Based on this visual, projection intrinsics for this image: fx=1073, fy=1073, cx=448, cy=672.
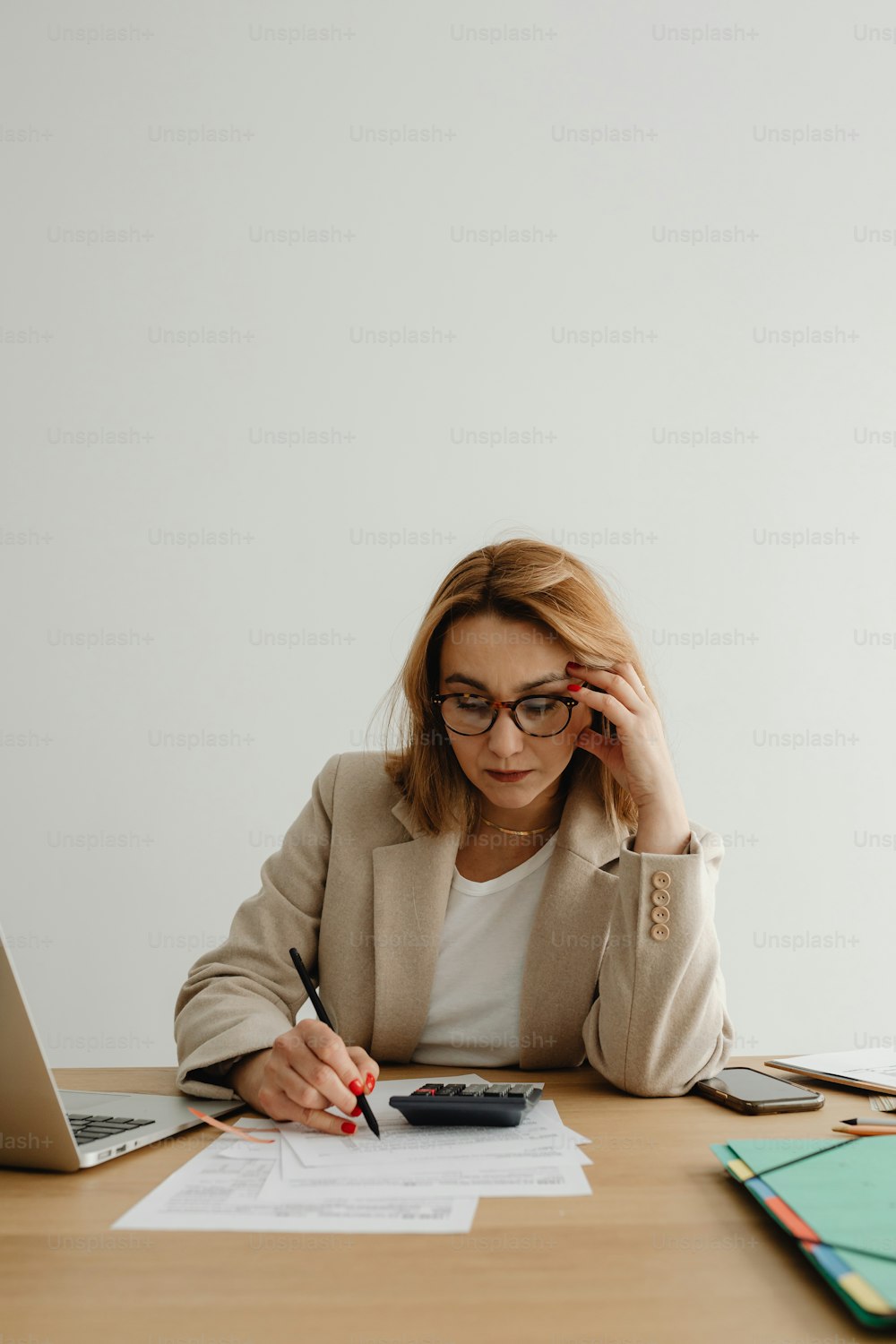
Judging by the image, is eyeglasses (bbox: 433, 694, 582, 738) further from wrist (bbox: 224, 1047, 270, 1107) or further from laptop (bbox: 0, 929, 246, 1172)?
laptop (bbox: 0, 929, 246, 1172)

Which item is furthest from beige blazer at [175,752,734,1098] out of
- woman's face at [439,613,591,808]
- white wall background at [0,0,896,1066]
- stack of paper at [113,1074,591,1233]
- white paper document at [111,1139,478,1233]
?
white wall background at [0,0,896,1066]

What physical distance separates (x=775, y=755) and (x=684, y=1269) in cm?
219

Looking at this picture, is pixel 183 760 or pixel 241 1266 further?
pixel 183 760

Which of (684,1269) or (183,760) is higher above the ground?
(183,760)

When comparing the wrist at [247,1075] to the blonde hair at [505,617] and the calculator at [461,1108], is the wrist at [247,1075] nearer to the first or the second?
the calculator at [461,1108]

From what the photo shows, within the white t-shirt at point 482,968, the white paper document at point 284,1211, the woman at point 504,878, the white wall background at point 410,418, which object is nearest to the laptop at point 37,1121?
the white paper document at point 284,1211

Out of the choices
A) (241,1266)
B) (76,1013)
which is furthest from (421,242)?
(241,1266)

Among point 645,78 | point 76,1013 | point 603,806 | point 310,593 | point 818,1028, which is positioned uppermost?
point 645,78

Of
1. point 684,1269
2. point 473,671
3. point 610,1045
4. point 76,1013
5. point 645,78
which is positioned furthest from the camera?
point 645,78

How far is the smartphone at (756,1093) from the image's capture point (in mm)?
1227

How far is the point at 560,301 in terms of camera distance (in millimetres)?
2885

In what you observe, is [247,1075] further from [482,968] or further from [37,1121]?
[482,968]

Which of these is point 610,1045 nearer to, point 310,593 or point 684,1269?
point 684,1269

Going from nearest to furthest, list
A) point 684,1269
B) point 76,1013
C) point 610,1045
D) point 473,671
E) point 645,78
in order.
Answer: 1. point 684,1269
2. point 610,1045
3. point 473,671
4. point 76,1013
5. point 645,78
